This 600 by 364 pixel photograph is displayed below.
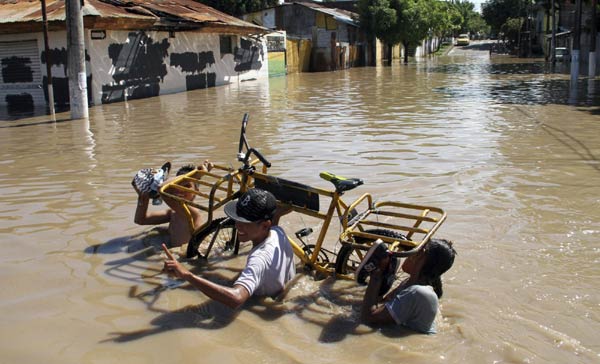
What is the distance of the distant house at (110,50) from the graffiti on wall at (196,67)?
1.5 inches

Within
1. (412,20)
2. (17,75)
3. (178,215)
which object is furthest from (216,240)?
(412,20)

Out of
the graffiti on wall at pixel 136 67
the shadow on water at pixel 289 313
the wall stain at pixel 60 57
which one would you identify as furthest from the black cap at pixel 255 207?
the graffiti on wall at pixel 136 67


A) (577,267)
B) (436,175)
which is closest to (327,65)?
(436,175)

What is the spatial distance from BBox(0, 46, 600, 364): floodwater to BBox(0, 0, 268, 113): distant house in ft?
18.1

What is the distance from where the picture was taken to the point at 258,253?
3934 millimetres

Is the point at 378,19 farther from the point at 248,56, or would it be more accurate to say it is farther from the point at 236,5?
the point at 248,56

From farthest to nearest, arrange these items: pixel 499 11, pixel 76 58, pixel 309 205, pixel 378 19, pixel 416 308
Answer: pixel 499 11 < pixel 378 19 < pixel 76 58 < pixel 309 205 < pixel 416 308

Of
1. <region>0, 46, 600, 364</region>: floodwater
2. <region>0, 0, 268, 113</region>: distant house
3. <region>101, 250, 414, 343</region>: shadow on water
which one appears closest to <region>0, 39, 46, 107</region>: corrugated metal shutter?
<region>0, 0, 268, 113</region>: distant house

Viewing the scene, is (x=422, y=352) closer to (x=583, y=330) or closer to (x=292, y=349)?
(x=292, y=349)

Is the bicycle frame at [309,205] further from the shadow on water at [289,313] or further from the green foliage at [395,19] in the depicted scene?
the green foliage at [395,19]

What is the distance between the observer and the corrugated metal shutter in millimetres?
19172

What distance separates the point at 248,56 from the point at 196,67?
5.60 meters

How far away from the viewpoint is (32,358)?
359 cm

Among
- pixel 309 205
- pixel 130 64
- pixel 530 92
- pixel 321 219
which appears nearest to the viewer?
pixel 309 205
